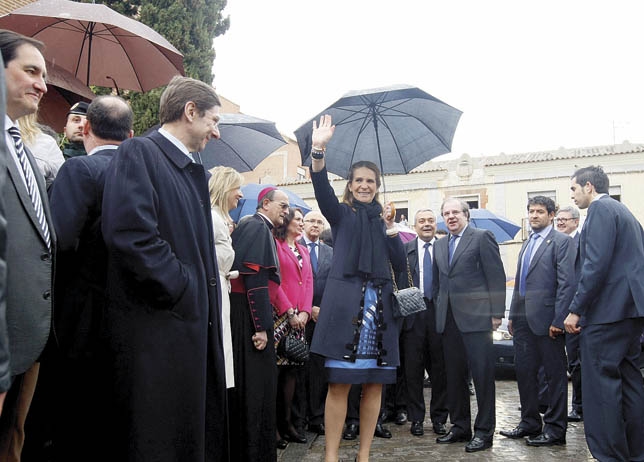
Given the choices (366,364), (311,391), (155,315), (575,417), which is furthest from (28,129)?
(575,417)

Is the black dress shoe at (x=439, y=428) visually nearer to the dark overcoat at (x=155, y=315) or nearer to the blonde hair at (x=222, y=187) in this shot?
the blonde hair at (x=222, y=187)

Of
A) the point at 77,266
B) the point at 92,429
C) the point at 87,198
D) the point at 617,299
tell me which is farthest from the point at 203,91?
the point at 617,299

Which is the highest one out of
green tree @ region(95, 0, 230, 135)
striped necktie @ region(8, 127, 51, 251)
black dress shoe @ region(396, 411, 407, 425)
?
green tree @ region(95, 0, 230, 135)

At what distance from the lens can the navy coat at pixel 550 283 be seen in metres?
5.71

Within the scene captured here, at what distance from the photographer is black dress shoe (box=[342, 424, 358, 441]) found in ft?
19.0

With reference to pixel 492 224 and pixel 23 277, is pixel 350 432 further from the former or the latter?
pixel 492 224

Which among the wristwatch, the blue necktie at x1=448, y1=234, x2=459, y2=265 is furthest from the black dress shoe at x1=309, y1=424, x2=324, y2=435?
the wristwatch

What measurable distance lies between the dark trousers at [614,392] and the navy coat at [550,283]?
3.37 feet

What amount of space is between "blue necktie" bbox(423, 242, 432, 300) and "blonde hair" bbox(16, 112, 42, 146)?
433cm

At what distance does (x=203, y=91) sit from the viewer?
117 inches

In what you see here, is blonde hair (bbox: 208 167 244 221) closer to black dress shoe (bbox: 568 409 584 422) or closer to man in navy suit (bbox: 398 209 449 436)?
man in navy suit (bbox: 398 209 449 436)

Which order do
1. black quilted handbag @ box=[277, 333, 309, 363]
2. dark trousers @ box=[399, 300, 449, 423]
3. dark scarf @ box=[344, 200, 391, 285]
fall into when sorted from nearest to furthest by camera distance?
dark scarf @ box=[344, 200, 391, 285]
black quilted handbag @ box=[277, 333, 309, 363]
dark trousers @ box=[399, 300, 449, 423]

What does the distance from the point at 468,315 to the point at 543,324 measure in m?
0.76

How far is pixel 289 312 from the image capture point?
5.29 meters
